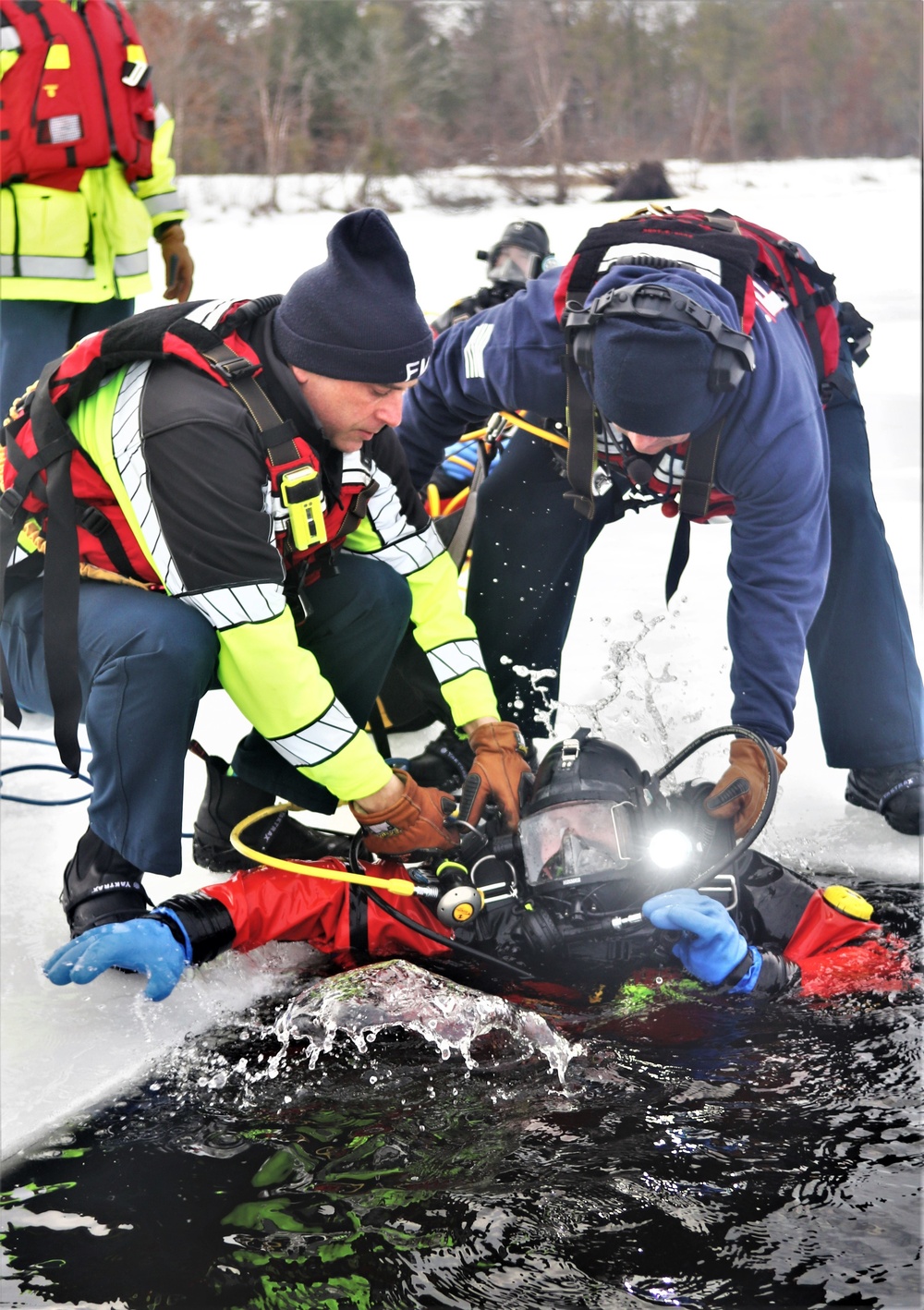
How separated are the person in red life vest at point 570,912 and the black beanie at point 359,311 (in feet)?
3.07

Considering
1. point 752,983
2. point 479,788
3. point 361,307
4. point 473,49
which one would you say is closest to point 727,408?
point 361,307

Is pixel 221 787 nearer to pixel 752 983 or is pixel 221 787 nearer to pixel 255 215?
pixel 752 983

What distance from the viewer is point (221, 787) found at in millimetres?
3094

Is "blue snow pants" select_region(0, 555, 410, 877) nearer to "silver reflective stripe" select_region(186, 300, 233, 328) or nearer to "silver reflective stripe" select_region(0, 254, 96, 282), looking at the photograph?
"silver reflective stripe" select_region(186, 300, 233, 328)

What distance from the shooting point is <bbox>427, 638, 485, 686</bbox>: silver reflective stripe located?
9.90 ft

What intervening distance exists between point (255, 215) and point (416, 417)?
31.1ft

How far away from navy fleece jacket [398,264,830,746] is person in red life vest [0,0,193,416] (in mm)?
1701

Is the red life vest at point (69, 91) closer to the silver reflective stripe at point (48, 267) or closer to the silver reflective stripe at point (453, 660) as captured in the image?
the silver reflective stripe at point (48, 267)

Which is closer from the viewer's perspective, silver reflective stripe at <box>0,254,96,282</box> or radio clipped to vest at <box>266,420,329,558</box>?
radio clipped to vest at <box>266,420,329,558</box>

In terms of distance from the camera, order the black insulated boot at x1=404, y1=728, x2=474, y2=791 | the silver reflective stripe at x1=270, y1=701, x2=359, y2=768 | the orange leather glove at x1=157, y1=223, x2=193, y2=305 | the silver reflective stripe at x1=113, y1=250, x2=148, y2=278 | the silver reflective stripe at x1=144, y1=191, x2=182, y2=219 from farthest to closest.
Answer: the orange leather glove at x1=157, y1=223, x2=193, y2=305 → the silver reflective stripe at x1=144, y1=191, x2=182, y2=219 → the silver reflective stripe at x1=113, y1=250, x2=148, y2=278 → the black insulated boot at x1=404, y1=728, x2=474, y2=791 → the silver reflective stripe at x1=270, y1=701, x2=359, y2=768

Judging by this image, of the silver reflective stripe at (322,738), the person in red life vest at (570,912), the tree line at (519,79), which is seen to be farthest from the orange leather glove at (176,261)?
the tree line at (519,79)

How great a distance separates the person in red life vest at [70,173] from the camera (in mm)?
3893

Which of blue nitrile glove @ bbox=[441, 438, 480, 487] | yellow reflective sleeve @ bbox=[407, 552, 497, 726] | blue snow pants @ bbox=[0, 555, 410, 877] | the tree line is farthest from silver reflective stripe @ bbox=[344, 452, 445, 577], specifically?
the tree line

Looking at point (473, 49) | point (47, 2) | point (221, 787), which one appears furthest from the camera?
point (473, 49)
